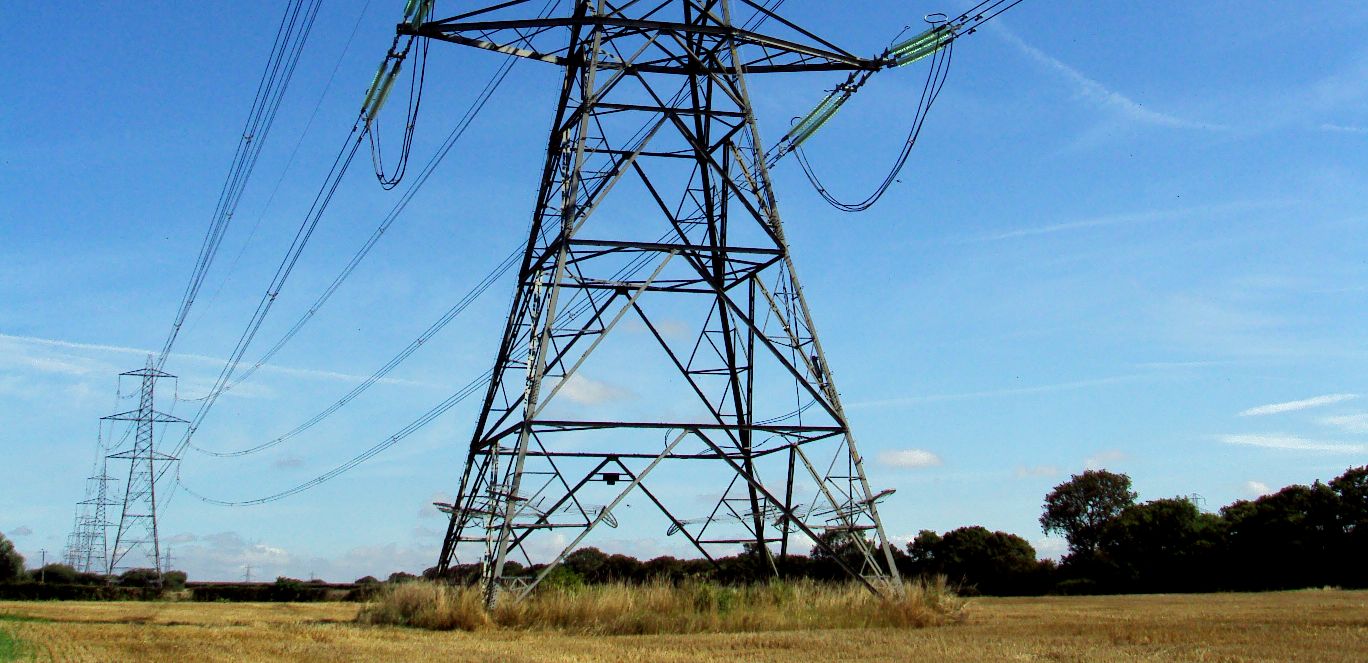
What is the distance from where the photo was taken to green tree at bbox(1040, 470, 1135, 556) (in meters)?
74.4

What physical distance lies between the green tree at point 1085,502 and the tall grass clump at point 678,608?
60308 millimetres

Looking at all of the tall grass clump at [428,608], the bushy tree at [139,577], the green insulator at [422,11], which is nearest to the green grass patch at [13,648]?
the tall grass clump at [428,608]

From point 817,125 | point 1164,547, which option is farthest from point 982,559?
point 817,125

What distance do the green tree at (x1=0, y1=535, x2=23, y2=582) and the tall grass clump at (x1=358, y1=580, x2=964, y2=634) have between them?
59941 mm

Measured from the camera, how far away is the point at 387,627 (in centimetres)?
1781

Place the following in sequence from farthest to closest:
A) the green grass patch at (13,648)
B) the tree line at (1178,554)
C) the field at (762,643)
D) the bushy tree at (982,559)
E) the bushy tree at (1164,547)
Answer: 1. the bushy tree at (982,559)
2. the bushy tree at (1164,547)
3. the tree line at (1178,554)
4. the green grass patch at (13,648)
5. the field at (762,643)

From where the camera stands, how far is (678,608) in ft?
59.1

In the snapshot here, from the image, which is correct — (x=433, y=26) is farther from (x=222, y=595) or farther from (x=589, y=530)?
(x=222, y=595)

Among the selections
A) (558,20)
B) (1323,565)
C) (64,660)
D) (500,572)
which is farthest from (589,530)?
(1323,565)

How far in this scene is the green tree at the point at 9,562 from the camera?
219ft

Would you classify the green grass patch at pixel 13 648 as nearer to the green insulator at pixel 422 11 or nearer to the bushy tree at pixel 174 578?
the green insulator at pixel 422 11

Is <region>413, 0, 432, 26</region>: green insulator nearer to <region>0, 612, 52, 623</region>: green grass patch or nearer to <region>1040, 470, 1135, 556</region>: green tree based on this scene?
<region>0, 612, 52, 623</region>: green grass patch

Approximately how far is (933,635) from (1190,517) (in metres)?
44.2

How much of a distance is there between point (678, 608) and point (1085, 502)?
2520 inches
